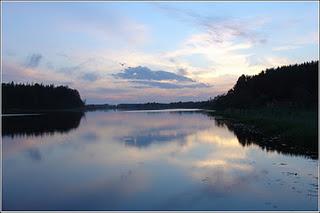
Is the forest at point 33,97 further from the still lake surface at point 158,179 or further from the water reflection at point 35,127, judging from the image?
the still lake surface at point 158,179

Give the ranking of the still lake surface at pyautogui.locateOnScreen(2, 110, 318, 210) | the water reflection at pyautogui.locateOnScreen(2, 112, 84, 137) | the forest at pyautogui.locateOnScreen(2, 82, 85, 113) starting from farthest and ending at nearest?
the forest at pyautogui.locateOnScreen(2, 82, 85, 113) → the water reflection at pyautogui.locateOnScreen(2, 112, 84, 137) → the still lake surface at pyautogui.locateOnScreen(2, 110, 318, 210)

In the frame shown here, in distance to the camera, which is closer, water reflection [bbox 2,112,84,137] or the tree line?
water reflection [bbox 2,112,84,137]

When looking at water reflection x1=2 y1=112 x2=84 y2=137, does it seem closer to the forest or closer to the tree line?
the tree line

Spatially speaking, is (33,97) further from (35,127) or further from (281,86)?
(35,127)

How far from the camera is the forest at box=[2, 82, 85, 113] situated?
114 metres

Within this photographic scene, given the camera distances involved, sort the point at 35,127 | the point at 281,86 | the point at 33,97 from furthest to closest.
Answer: the point at 33,97, the point at 281,86, the point at 35,127

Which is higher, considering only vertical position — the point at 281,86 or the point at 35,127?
the point at 281,86

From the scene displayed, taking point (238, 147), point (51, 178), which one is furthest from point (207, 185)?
point (238, 147)

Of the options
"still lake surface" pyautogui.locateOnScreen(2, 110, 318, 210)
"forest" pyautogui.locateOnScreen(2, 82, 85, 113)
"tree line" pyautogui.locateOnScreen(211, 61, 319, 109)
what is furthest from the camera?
"forest" pyautogui.locateOnScreen(2, 82, 85, 113)

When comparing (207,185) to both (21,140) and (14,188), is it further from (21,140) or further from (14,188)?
(21,140)

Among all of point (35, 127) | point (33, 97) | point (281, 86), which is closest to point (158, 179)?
point (35, 127)

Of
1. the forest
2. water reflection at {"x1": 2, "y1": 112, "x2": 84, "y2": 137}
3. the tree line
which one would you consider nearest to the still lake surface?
water reflection at {"x1": 2, "y1": 112, "x2": 84, "y2": 137}

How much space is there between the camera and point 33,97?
399ft

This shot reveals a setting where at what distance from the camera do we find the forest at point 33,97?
374 feet
